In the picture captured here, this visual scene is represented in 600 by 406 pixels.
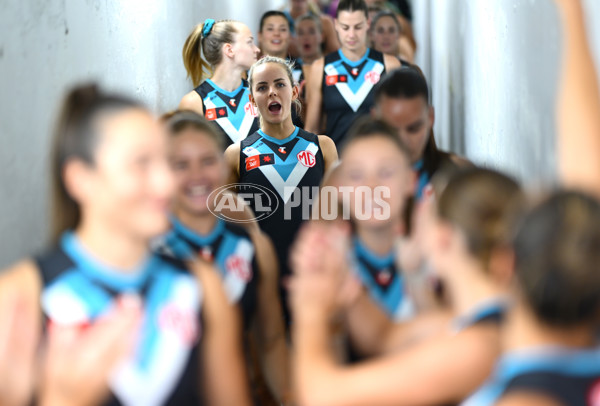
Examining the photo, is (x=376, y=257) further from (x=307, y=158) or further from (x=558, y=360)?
(x=307, y=158)

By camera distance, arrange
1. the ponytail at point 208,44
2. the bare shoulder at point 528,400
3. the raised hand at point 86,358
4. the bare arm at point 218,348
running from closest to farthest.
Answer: the bare shoulder at point 528,400 → the raised hand at point 86,358 → the bare arm at point 218,348 → the ponytail at point 208,44

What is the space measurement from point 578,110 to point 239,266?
906 millimetres

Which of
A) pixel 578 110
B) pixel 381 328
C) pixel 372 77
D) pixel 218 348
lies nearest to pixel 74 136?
pixel 218 348

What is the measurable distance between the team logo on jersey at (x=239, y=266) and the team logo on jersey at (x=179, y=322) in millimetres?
528

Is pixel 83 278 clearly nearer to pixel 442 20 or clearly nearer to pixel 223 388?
pixel 223 388

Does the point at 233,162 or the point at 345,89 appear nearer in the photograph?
the point at 233,162

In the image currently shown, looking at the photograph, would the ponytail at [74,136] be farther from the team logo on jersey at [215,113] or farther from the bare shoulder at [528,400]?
the team logo on jersey at [215,113]

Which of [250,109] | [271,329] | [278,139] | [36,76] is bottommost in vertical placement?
[271,329]

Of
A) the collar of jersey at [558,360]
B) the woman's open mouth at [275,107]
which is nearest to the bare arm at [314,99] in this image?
the woman's open mouth at [275,107]

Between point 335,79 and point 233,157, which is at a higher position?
point 335,79

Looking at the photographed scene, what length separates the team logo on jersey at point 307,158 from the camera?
11.6ft

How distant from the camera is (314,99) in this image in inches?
200

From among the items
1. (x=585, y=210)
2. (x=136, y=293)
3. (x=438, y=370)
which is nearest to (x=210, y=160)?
(x=136, y=293)

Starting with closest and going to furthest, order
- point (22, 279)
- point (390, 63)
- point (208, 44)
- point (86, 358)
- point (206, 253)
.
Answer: point (86, 358) < point (22, 279) < point (206, 253) < point (208, 44) < point (390, 63)
